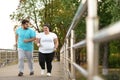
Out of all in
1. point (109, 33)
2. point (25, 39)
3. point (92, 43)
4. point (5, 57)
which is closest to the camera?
point (109, 33)

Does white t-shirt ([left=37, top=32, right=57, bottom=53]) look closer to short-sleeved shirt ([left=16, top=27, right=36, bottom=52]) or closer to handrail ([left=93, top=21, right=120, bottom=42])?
short-sleeved shirt ([left=16, top=27, right=36, bottom=52])

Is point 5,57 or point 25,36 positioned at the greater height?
point 25,36

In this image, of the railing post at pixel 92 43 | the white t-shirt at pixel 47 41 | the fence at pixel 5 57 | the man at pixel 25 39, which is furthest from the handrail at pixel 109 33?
the fence at pixel 5 57

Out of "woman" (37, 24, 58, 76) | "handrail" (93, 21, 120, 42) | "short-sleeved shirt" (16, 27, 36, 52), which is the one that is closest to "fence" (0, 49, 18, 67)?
"short-sleeved shirt" (16, 27, 36, 52)

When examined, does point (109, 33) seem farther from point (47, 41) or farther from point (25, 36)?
point (25, 36)

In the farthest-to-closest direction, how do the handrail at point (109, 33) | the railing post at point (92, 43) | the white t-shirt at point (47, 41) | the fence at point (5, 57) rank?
the fence at point (5, 57)
the white t-shirt at point (47, 41)
the railing post at point (92, 43)
the handrail at point (109, 33)

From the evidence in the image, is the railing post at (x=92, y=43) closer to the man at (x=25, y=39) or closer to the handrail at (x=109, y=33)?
the handrail at (x=109, y=33)

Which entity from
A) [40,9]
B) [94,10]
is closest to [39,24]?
[40,9]

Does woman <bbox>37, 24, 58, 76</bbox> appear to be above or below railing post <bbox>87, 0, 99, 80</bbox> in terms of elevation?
above

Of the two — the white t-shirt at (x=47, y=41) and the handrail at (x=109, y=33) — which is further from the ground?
the white t-shirt at (x=47, y=41)

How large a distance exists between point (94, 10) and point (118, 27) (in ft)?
2.25

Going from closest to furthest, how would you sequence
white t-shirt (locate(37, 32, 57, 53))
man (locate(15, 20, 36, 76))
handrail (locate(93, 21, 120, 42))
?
handrail (locate(93, 21, 120, 42)) < white t-shirt (locate(37, 32, 57, 53)) < man (locate(15, 20, 36, 76))

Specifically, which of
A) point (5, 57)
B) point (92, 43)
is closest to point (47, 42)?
point (92, 43)

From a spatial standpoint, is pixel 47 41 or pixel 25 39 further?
pixel 25 39
